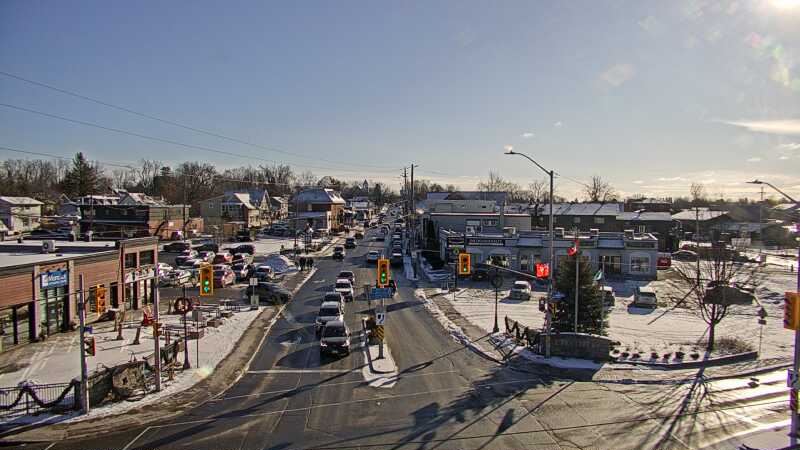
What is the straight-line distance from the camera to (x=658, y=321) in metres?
34.8

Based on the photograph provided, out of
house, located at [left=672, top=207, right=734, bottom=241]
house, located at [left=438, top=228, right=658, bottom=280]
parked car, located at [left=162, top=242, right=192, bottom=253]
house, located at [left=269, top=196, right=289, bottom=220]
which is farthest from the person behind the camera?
house, located at [left=269, top=196, right=289, bottom=220]

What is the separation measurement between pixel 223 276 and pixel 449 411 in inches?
1272

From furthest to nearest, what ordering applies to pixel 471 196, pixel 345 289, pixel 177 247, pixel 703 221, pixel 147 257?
pixel 703 221 → pixel 471 196 → pixel 177 247 → pixel 345 289 → pixel 147 257

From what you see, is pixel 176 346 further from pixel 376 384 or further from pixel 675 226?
pixel 675 226

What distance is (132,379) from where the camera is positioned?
2028 centimetres

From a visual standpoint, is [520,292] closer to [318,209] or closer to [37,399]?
[37,399]

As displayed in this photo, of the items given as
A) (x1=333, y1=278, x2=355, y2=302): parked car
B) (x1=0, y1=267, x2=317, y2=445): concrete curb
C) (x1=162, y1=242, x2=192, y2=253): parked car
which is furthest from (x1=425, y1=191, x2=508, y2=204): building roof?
(x1=0, y1=267, x2=317, y2=445): concrete curb

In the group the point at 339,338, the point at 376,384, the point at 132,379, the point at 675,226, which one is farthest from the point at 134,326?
the point at 675,226

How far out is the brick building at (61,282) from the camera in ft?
85.4

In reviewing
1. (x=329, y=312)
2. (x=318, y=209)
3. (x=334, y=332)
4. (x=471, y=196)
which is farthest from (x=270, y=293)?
(x=318, y=209)

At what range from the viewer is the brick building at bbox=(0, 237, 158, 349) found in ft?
85.4

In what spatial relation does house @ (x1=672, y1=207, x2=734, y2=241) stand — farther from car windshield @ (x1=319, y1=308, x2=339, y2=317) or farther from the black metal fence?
the black metal fence

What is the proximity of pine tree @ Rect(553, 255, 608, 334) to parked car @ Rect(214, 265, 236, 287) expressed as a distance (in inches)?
1182

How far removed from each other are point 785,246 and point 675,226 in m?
24.7
